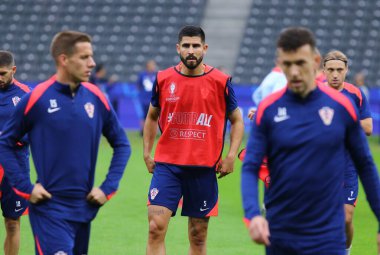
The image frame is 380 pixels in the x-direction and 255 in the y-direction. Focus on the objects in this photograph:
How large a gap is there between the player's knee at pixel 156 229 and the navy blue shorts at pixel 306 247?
2622 mm

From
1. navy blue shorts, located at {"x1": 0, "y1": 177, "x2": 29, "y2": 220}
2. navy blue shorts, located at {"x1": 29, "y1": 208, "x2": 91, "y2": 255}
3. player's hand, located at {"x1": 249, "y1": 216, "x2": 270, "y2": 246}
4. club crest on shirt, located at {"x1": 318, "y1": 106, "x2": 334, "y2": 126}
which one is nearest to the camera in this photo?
player's hand, located at {"x1": 249, "y1": 216, "x2": 270, "y2": 246}

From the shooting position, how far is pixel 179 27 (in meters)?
30.0

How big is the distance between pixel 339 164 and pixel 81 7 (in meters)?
26.7

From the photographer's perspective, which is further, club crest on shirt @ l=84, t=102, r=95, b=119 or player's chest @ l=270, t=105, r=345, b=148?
club crest on shirt @ l=84, t=102, r=95, b=119

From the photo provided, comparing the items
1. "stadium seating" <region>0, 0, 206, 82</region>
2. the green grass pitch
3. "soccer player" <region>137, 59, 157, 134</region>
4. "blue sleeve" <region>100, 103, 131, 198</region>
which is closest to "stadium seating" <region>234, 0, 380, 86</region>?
"stadium seating" <region>0, 0, 206, 82</region>

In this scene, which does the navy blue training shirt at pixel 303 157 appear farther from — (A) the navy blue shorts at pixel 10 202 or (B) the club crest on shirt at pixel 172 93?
(A) the navy blue shorts at pixel 10 202

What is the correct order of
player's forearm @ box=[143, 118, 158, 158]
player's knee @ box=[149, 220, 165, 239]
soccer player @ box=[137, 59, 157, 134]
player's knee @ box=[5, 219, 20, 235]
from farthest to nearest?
soccer player @ box=[137, 59, 157, 134] < player's knee @ box=[5, 219, 20, 235] < player's forearm @ box=[143, 118, 158, 158] < player's knee @ box=[149, 220, 165, 239]

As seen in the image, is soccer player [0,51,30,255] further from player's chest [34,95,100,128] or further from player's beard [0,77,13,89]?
player's chest [34,95,100,128]

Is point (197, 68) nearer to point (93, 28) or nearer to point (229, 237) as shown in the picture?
point (229, 237)

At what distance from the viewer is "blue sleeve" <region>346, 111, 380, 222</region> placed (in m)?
5.05

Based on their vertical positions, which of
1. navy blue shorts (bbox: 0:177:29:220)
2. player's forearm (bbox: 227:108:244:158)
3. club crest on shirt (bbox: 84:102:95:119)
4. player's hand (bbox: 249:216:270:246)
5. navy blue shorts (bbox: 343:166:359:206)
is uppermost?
player's forearm (bbox: 227:108:244:158)

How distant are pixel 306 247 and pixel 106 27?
86.0 feet

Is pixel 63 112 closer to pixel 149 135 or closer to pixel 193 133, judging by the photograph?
pixel 193 133

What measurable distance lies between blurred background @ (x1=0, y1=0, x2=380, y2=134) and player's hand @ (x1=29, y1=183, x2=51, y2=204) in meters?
22.9
